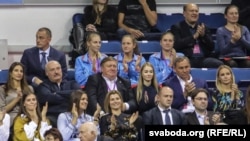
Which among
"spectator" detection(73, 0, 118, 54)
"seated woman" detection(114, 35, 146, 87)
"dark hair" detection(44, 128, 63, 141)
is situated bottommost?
"dark hair" detection(44, 128, 63, 141)

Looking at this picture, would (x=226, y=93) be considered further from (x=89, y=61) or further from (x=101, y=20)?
(x=101, y=20)

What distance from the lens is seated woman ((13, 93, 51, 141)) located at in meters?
6.74

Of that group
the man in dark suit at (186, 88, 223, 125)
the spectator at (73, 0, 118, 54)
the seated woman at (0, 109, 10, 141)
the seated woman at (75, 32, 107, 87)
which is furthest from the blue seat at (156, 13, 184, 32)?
the seated woman at (0, 109, 10, 141)

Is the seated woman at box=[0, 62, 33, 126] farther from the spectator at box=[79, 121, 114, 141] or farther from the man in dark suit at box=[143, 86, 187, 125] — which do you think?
the man in dark suit at box=[143, 86, 187, 125]

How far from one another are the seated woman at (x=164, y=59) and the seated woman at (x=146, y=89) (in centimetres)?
47

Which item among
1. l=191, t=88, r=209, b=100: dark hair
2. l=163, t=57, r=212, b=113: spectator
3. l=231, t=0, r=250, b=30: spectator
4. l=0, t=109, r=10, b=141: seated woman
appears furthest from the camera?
l=231, t=0, r=250, b=30: spectator

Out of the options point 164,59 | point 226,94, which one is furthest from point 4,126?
point 226,94

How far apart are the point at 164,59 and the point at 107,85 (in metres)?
0.88

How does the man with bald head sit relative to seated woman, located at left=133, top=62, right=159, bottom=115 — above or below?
below

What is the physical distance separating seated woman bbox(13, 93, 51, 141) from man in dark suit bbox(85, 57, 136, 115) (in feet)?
1.81

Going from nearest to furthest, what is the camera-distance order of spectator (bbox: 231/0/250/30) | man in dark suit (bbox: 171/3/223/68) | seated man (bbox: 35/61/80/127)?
seated man (bbox: 35/61/80/127)
man in dark suit (bbox: 171/3/223/68)
spectator (bbox: 231/0/250/30)

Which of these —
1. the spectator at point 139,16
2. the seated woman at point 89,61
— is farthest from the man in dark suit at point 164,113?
the spectator at point 139,16

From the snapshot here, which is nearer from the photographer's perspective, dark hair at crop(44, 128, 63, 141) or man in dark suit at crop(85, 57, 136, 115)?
dark hair at crop(44, 128, 63, 141)

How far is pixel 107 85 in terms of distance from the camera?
734cm
